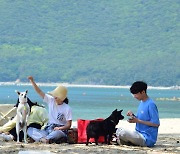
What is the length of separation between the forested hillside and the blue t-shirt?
135m

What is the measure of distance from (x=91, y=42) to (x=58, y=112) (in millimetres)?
160235

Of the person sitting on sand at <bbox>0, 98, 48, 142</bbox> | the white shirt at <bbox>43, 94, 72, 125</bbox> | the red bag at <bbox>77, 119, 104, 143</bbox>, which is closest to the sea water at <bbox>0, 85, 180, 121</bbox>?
→ the person sitting on sand at <bbox>0, 98, 48, 142</bbox>

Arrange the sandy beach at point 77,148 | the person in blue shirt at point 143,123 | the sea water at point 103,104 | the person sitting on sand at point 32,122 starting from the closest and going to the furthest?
the sandy beach at point 77,148 < the person in blue shirt at point 143,123 < the person sitting on sand at point 32,122 < the sea water at point 103,104

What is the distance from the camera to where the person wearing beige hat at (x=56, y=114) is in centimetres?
1220

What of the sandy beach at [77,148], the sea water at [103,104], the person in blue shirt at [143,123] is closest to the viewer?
the sandy beach at [77,148]

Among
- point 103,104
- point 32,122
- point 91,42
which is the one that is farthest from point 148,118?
point 91,42

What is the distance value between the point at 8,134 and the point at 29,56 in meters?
152

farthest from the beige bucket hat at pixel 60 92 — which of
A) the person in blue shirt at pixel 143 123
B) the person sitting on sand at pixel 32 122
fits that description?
the person in blue shirt at pixel 143 123

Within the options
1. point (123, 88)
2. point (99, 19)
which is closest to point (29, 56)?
point (123, 88)

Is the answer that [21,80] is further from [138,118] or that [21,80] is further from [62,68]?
[138,118]

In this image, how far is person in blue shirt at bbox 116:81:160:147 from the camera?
460 inches

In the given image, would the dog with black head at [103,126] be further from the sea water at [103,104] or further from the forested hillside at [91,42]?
the forested hillside at [91,42]

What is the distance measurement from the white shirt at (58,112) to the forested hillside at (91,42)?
13486cm

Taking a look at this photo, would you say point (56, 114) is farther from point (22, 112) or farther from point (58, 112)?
point (22, 112)
